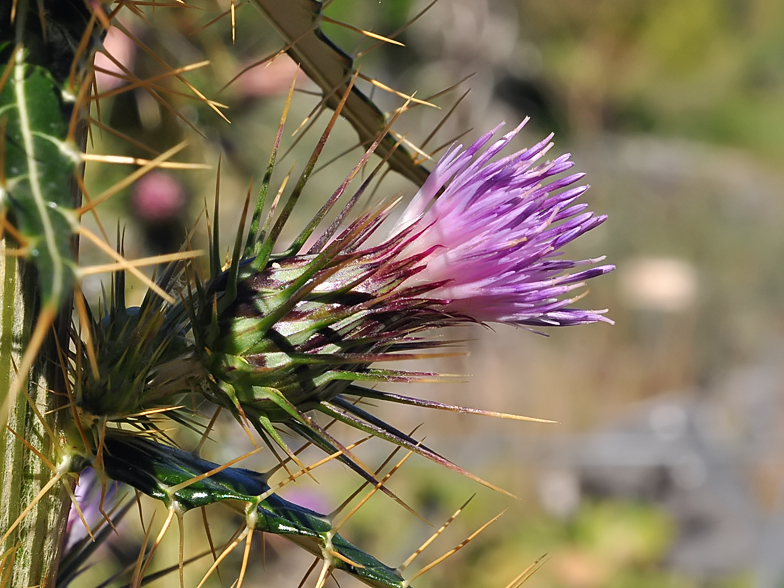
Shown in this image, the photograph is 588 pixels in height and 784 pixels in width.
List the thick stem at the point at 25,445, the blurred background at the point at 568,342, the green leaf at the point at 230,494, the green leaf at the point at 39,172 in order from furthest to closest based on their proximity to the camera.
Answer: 1. the blurred background at the point at 568,342
2. the green leaf at the point at 230,494
3. the thick stem at the point at 25,445
4. the green leaf at the point at 39,172

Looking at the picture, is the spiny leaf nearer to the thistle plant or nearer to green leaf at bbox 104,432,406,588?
the thistle plant

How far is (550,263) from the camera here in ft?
3.83

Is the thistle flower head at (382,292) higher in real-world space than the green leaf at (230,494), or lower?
higher

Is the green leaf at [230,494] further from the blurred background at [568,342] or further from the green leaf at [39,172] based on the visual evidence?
the blurred background at [568,342]

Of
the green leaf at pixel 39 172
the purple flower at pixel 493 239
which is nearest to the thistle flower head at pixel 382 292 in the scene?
the purple flower at pixel 493 239

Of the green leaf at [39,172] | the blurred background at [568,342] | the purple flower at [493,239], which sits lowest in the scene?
the green leaf at [39,172]

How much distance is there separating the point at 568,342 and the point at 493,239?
8.27 metres

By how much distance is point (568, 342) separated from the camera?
9.12 metres

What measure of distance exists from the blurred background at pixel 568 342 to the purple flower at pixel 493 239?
45 cm

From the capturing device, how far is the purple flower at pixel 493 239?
1127mm

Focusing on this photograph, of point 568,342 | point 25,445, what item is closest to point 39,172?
point 25,445

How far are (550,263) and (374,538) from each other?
560 centimetres

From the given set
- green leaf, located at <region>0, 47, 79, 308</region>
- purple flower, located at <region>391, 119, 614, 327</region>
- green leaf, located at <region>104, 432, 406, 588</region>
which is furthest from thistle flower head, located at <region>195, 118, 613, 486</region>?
green leaf, located at <region>0, 47, 79, 308</region>

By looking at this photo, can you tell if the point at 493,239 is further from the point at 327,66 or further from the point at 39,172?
the point at 39,172
